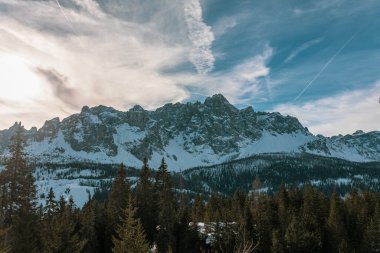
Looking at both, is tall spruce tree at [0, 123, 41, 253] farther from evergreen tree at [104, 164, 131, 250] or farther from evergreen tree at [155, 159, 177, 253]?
evergreen tree at [155, 159, 177, 253]

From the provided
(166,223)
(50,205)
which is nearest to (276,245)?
(166,223)

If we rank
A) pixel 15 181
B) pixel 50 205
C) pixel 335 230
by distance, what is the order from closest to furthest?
pixel 15 181, pixel 335 230, pixel 50 205

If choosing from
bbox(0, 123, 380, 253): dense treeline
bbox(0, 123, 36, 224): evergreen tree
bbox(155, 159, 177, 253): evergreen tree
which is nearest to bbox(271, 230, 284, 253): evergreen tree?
bbox(0, 123, 380, 253): dense treeline

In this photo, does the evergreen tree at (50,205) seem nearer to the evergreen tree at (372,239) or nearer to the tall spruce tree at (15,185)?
the tall spruce tree at (15,185)

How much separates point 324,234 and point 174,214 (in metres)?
30.4

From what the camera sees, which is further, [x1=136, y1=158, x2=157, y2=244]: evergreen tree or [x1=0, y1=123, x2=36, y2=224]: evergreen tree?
[x1=136, y1=158, x2=157, y2=244]: evergreen tree

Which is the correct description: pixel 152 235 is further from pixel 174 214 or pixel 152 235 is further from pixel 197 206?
pixel 197 206

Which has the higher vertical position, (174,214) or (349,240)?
(174,214)

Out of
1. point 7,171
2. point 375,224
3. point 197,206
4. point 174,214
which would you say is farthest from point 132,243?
point 197,206

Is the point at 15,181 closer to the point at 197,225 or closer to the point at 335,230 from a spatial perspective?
the point at 197,225

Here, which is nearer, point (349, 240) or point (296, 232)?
point (296, 232)

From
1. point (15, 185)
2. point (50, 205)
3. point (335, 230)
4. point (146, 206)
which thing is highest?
point (15, 185)

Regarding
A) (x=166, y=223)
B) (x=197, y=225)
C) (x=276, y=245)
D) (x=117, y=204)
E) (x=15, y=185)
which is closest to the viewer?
(x=15, y=185)

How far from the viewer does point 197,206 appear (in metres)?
102
